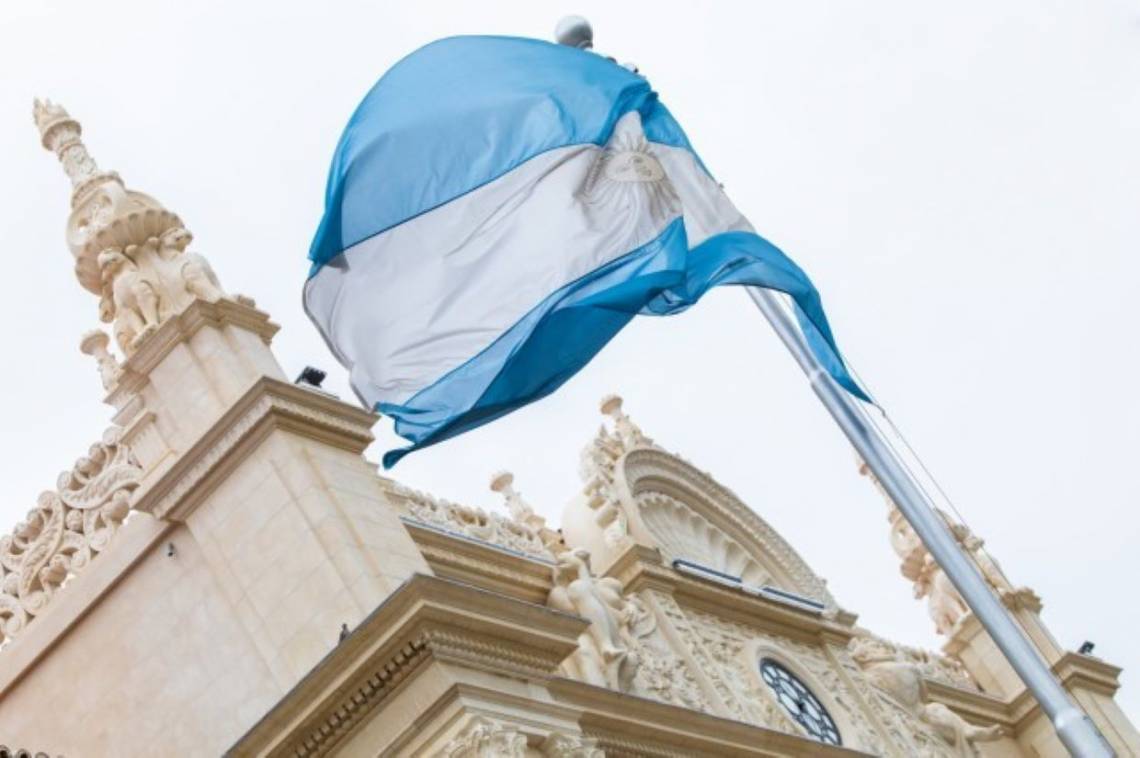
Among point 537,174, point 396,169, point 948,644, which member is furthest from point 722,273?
point 948,644

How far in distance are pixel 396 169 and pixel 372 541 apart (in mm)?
3101

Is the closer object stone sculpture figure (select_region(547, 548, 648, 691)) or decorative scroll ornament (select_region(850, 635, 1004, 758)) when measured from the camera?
stone sculpture figure (select_region(547, 548, 648, 691))

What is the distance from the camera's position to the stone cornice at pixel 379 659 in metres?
16.8

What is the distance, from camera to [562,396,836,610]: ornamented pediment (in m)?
23.6

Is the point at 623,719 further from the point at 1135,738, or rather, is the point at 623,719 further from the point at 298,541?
the point at 1135,738

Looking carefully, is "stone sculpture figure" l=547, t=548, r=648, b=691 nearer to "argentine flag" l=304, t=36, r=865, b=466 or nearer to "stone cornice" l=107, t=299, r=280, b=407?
"stone cornice" l=107, t=299, r=280, b=407

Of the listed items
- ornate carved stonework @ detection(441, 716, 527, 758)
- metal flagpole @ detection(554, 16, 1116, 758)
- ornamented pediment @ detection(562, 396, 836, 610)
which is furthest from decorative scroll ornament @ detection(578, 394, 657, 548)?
metal flagpole @ detection(554, 16, 1116, 758)

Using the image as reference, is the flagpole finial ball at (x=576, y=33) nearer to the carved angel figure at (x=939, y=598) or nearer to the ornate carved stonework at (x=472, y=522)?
the ornate carved stonework at (x=472, y=522)

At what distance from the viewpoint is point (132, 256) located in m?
20.7

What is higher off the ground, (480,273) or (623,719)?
(480,273)

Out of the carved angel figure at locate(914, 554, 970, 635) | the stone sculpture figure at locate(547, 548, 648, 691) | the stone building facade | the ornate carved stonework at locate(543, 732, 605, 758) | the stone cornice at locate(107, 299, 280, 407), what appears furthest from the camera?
the carved angel figure at locate(914, 554, 970, 635)

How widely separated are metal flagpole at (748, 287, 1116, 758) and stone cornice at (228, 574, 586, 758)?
3.82 metres

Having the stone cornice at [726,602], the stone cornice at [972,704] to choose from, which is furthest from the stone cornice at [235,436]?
the stone cornice at [972,704]

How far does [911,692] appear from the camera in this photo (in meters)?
26.3
